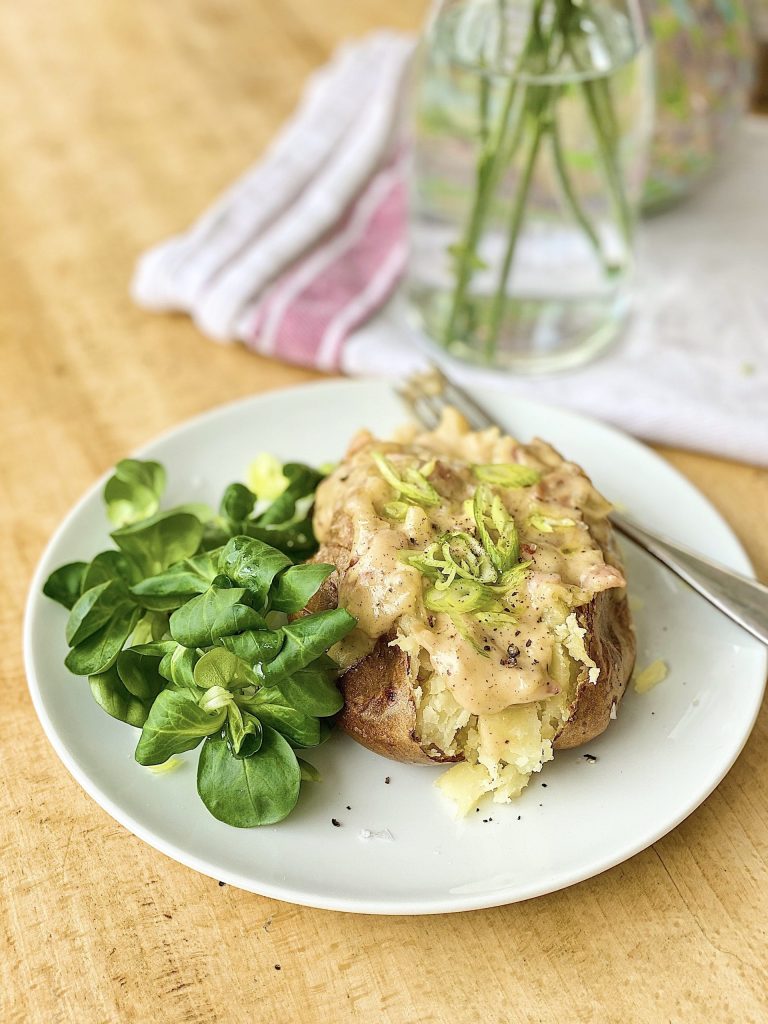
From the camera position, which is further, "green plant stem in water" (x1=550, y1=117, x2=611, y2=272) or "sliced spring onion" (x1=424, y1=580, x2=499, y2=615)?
"green plant stem in water" (x1=550, y1=117, x2=611, y2=272)

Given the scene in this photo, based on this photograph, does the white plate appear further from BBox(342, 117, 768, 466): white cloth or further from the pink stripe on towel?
the pink stripe on towel

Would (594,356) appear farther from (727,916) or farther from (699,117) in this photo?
(727,916)

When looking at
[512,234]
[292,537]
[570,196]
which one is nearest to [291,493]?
[292,537]

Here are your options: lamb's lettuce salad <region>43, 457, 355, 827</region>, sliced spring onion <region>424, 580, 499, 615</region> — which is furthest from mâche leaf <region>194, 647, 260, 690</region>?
sliced spring onion <region>424, 580, 499, 615</region>

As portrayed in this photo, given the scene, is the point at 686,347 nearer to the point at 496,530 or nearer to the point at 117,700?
the point at 496,530

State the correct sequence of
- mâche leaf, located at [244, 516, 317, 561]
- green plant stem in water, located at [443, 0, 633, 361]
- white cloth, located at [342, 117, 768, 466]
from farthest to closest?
white cloth, located at [342, 117, 768, 466] → green plant stem in water, located at [443, 0, 633, 361] → mâche leaf, located at [244, 516, 317, 561]

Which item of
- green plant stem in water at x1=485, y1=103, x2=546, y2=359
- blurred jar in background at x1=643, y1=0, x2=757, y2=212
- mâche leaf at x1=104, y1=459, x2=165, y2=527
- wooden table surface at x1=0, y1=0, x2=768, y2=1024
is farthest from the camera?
blurred jar in background at x1=643, y1=0, x2=757, y2=212

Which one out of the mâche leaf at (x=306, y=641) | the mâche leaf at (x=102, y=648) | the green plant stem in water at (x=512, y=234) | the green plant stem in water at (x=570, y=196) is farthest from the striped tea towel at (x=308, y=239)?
the mâche leaf at (x=306, y=641)
